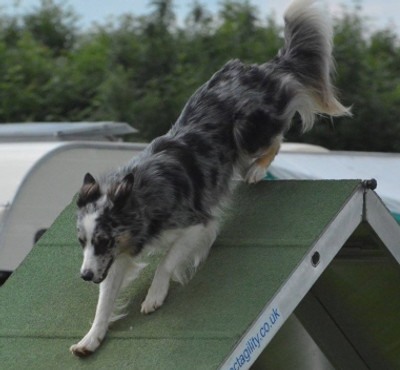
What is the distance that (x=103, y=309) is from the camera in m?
4.25

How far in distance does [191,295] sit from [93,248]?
0.47 m

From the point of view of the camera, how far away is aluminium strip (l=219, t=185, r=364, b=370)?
3.76 meters

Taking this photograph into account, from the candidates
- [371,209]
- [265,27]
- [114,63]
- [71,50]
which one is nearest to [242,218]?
[371,209]

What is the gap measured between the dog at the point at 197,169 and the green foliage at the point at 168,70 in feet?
24.1

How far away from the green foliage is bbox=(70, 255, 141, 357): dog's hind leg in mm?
8309

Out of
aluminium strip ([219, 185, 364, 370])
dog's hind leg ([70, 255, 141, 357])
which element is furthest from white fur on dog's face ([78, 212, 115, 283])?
aluminium strip ([219, 185, 364, 370])

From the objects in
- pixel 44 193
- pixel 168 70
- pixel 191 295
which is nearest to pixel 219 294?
pixel 191 295

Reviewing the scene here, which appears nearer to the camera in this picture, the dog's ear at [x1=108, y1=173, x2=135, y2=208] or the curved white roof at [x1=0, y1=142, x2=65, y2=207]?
the dog's ear at [x1=108, y1=173, x2=135, y2=208]

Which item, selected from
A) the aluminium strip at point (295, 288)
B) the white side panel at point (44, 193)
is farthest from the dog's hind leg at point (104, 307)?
the white side panel at point (44, 193)

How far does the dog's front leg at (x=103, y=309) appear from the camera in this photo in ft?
13.5

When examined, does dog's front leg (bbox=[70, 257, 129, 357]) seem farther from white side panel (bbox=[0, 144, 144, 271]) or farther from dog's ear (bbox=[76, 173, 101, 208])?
white side panel (bbox=[0, 144, 144, 271])

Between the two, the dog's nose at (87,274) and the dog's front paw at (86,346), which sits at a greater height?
the dog's nose at (87,274)

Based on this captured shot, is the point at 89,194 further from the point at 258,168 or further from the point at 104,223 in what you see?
the point at 258,168

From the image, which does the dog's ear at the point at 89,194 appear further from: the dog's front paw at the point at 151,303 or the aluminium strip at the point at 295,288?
the aluminium strip at the point at 295,288
